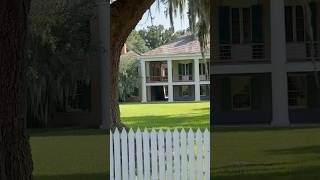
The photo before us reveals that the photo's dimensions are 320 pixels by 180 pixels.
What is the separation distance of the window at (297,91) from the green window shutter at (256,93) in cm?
108

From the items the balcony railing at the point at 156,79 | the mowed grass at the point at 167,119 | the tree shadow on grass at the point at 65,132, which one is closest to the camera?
the tree shadow on grass at the point at 65,132

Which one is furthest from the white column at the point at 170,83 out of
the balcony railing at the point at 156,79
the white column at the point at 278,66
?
the white column at the point at 278,66

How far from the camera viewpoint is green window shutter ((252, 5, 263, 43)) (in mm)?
21953

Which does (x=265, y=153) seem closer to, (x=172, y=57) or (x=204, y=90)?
(x=172, y=57)

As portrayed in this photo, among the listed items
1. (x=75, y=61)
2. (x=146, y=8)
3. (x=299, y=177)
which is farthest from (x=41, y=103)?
(x=299, y=177)

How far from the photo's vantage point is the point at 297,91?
22375 mm

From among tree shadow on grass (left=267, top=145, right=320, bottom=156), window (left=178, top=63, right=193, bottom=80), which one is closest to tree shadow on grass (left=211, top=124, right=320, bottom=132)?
tree shadow on grass (left=267, top=145, right=320, bottom=156)

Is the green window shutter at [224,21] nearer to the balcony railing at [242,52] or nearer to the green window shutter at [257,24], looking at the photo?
the balcony railing at [242,52]

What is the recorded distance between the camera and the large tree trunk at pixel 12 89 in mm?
5332

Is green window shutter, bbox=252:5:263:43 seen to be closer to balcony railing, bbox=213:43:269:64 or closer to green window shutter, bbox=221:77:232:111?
balcony railing, bbox=213:43:269:64

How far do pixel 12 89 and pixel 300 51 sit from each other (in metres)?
18.0

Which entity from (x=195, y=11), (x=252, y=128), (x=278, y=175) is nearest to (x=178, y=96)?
(x=195, y=11)

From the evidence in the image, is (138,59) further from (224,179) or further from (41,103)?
(224,179)

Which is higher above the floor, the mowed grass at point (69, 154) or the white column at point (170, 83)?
the white column at point (170, 83)
